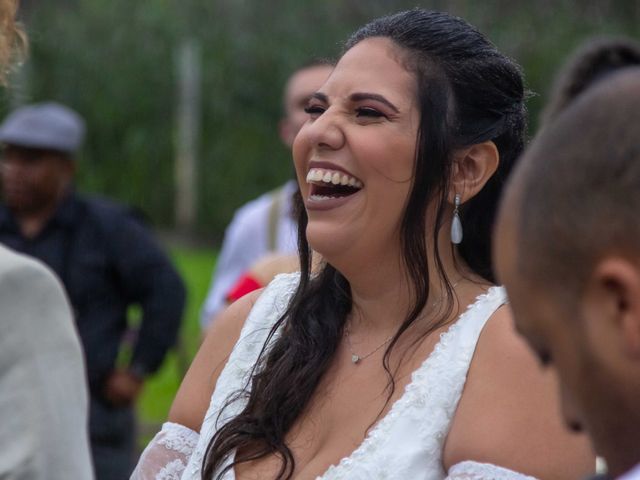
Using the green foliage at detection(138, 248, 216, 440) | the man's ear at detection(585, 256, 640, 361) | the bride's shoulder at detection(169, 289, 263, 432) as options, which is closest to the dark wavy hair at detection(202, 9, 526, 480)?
the bride's shoulder at detection(169, 289, 263, 432)

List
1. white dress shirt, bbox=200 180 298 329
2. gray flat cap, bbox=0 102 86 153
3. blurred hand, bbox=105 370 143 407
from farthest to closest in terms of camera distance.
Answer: gray flat cap, bbox=0 102 86 153
white dress shirt, bbox=200 180 298 329
blurred hand, bbox=105 370 143 407

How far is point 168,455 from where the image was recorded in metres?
2.96

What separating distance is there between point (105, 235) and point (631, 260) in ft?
15.8

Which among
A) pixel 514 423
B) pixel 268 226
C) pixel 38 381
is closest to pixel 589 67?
pixel 514 423

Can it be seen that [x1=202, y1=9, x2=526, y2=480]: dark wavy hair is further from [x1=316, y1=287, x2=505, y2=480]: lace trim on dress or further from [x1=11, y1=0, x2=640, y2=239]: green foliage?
[x1=11, y1=0, x2=640, y2=239]: green foliage

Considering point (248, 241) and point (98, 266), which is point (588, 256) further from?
point (248, 241)

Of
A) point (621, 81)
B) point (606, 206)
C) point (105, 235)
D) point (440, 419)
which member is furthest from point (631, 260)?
point (105, 235)

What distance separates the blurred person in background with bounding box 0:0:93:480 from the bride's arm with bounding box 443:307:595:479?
795 millimetres

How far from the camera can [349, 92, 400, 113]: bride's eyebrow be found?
285 cm

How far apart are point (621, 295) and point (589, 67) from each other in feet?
1.27

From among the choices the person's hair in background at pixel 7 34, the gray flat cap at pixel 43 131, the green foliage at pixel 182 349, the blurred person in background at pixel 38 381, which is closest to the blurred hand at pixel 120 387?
the gray flat cap at pixel 43 131

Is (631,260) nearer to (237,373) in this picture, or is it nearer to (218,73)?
(237,373)

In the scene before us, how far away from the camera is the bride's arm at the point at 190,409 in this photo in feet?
9.69

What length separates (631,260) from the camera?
4.51 feet
